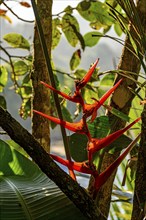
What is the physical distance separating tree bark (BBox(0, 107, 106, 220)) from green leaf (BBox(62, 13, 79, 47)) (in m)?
0.73

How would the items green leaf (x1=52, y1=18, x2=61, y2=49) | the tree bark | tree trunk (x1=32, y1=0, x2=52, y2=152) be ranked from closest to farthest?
1. the tree bark
2. tree trunk (x1=32, y1=0, x2=52, y2=152)
3. green leaf (x1=52, y1=18, x2=61, y2=49)

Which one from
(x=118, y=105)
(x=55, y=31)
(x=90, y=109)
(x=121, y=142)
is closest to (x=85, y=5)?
(x=55, y=31)

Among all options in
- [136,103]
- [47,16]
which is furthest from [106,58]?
[47,16]

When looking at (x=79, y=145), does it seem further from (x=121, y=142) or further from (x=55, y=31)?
(x=55, y=31)

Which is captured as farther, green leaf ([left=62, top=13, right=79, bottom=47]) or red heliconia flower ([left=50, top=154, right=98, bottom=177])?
green leaf ([left=62, top=13, right=79, bottom=47])

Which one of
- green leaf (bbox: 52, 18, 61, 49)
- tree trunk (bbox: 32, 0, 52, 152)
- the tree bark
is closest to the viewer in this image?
the tree bark

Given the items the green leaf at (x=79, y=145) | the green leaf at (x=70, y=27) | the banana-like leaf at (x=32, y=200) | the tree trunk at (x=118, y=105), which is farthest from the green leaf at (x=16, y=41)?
the banana-like leaf at (x=32, y=200)

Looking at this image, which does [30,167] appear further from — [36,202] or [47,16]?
[47,16]

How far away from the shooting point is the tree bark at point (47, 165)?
0.30 m

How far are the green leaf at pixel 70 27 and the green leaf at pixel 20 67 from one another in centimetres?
13

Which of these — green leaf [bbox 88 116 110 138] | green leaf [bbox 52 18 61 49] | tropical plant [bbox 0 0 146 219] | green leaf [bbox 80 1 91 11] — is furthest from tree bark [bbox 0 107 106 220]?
green leaf [bbox 52 18 61 49]

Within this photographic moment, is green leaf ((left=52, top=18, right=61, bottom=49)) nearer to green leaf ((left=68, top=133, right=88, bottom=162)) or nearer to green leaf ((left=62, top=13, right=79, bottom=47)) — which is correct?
green leaf ((left=62, top=13, right=79, bottom=47))

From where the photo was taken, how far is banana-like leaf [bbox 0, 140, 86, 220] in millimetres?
308

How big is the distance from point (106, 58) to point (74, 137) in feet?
4.95
